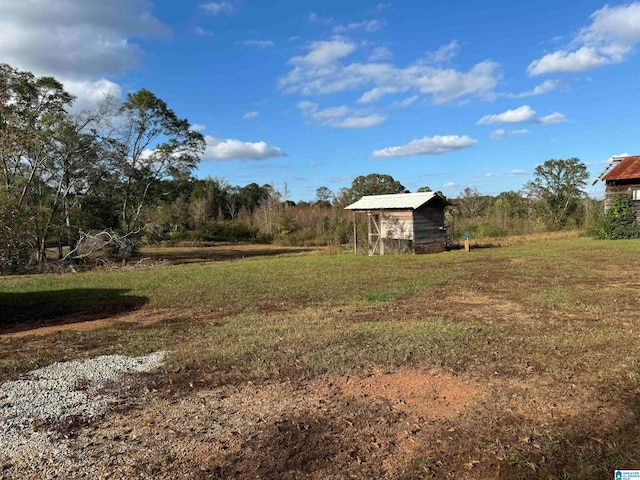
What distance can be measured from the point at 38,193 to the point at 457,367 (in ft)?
80.3

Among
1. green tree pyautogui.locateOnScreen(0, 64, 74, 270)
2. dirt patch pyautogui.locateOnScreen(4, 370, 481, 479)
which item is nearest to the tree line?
green tree pyautogui.locateOnScreen(0, 64, 74, 270)

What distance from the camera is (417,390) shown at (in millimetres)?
4293

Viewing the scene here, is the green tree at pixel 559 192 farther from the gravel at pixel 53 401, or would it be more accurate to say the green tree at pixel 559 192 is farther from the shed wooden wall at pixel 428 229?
the gravel at pixel 53 401

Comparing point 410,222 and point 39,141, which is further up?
point 39,141

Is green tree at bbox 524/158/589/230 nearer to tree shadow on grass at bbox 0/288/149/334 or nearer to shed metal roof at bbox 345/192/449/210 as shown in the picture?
shed metal roof at bbox 345/192/449/210

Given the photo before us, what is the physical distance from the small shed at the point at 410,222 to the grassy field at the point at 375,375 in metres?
10.7

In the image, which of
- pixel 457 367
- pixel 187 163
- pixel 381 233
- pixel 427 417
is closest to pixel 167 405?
pixel 427 417

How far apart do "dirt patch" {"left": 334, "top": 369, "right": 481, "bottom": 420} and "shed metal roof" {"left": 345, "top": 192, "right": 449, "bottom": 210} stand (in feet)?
54.8

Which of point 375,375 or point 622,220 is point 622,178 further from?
point 375,375

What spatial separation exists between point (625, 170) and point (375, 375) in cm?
2590

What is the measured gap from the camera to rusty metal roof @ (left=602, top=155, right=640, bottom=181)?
23.2m

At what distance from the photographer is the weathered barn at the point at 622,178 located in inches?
914

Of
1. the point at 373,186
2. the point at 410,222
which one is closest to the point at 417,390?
the point at 410,222

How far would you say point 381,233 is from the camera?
2236 cm
